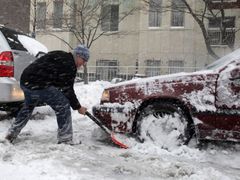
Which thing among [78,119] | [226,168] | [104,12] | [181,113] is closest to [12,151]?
[181,113]

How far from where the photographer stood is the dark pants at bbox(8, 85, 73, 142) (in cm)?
570

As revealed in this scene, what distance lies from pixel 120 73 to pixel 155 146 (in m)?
15.4

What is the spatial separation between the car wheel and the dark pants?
0.97 m

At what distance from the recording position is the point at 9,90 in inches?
267

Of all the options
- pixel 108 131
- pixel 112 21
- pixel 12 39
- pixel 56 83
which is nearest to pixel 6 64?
pixel 12 39

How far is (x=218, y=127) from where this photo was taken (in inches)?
219

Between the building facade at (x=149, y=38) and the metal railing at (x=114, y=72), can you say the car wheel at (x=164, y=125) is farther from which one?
the building facade at (x=149, y=38)

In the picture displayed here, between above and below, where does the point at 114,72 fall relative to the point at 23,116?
above

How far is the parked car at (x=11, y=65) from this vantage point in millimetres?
6777

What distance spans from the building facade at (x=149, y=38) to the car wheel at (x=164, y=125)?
1487 cm

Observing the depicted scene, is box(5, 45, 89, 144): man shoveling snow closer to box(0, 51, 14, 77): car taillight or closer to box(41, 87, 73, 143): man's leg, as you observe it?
box(41, 87, 73, 143): man's leg

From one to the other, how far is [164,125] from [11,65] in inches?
106

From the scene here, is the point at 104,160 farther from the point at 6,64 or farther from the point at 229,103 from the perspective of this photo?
the point at 6,64

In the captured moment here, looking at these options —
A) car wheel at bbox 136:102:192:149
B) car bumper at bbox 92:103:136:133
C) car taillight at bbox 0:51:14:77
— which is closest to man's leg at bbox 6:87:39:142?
car bumper at bbox 92:103:136:133
